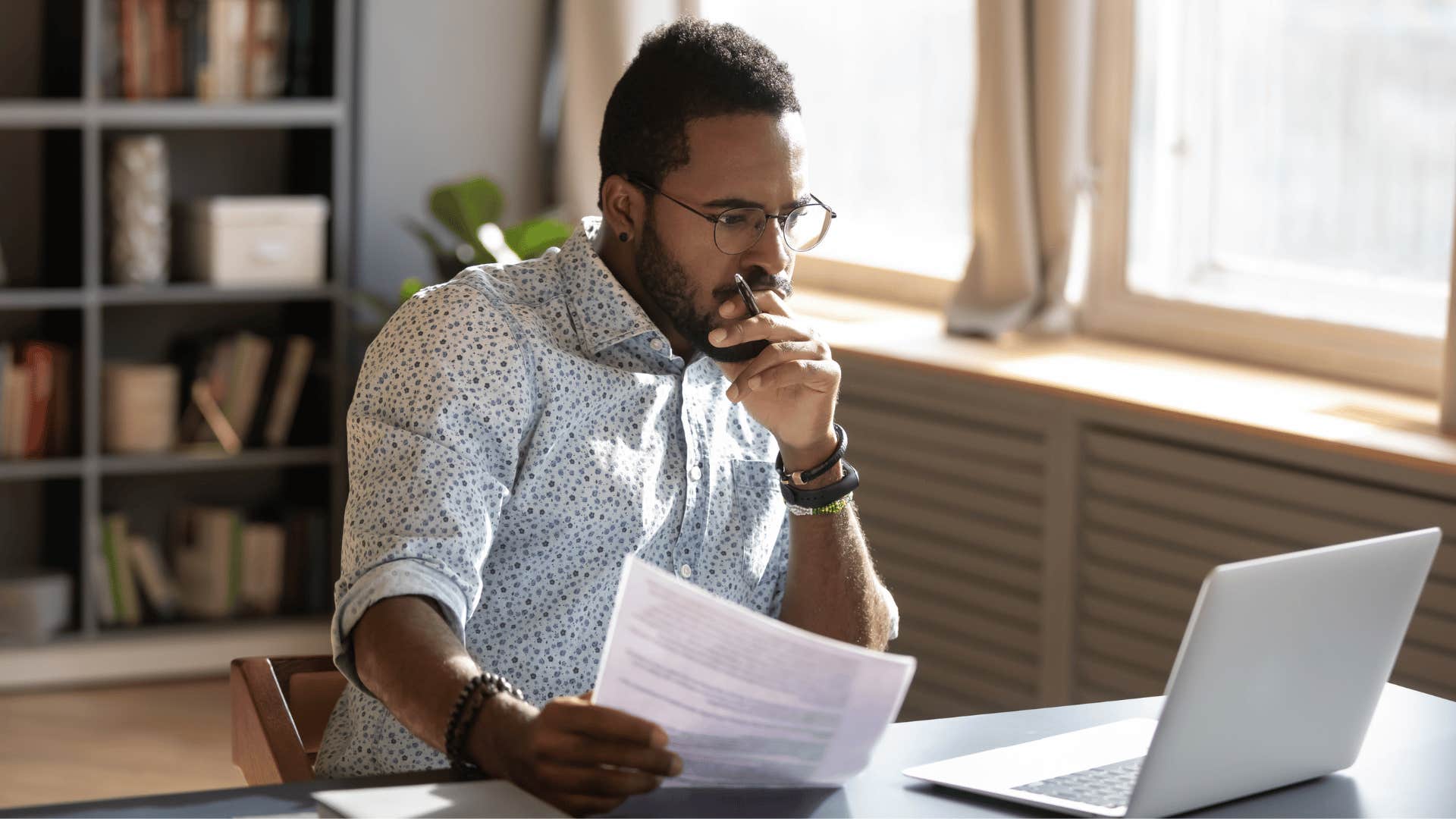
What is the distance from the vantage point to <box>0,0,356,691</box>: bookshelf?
367 cm

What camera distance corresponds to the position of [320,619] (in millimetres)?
4012

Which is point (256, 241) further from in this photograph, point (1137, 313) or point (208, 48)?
point (1137, 313)

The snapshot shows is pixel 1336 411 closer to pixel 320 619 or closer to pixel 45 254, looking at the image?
pixel 320 619

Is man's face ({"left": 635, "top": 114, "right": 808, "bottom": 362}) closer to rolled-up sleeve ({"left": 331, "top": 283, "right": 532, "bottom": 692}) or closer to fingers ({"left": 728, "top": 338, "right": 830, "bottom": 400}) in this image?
fingers ({"left": 728, "top": 338, "right": 830, "bottom": 400})

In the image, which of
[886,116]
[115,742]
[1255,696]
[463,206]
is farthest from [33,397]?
[1255,696]

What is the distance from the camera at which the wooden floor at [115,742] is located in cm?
323

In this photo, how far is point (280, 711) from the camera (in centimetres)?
169

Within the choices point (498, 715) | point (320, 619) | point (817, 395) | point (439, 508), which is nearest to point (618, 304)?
point (817, 395)

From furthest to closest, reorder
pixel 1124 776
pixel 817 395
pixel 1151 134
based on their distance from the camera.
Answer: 1. pixel 1151 134
2. pixel 817 395
3. pixel 1124 776

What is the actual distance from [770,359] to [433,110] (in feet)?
9.01

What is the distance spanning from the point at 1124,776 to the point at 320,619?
2927mm

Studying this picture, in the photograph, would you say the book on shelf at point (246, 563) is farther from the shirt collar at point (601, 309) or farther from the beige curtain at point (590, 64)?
the shirt collar at point (601, 309)

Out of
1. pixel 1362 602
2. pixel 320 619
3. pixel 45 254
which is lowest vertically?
pixel 320 619

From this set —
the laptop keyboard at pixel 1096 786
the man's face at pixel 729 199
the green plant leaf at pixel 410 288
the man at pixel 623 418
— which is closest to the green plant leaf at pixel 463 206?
the green plant leaf at pixel 410 288
